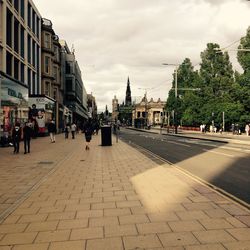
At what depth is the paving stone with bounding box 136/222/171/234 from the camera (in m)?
5.59

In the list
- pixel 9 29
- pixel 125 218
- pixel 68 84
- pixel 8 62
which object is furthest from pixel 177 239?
pixel 68 84

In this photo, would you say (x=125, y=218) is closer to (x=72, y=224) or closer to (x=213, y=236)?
(x=72, y=224)

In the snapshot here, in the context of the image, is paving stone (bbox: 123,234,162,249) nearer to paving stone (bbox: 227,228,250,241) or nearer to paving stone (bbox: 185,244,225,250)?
paving stone (bbox: 185,244,225,250)

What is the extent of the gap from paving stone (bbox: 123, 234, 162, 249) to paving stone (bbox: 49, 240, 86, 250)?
0.54 m

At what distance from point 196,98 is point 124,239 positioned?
70281 mm

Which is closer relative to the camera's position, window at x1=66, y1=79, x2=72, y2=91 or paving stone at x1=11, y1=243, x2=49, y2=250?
paving stone at x1=11, y1=243, x2=49, y2=250

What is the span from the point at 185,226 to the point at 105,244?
136 centimetres

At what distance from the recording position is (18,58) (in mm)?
36562

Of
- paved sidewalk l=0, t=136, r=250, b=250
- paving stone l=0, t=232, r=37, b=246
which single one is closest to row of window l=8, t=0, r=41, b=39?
paved sidewalk l=0, t=136, r=250, b=250

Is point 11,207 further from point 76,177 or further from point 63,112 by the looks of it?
point 63,112

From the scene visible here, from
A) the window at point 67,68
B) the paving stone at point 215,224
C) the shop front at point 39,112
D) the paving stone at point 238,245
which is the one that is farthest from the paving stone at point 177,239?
the window at point 67,68

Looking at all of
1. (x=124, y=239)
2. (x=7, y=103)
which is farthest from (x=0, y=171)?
(x=7, y=103)

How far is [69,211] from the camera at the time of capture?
6961 mm

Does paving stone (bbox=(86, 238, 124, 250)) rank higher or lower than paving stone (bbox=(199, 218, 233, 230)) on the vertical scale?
lower
